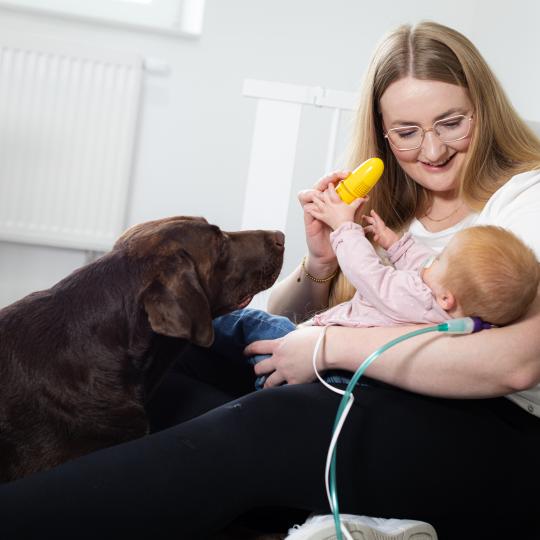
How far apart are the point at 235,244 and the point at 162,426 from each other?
39 centimetres

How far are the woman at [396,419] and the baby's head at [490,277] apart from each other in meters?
0.04

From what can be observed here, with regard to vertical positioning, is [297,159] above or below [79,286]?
above

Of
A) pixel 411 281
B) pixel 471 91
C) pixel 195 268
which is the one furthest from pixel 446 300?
pixel 471 91

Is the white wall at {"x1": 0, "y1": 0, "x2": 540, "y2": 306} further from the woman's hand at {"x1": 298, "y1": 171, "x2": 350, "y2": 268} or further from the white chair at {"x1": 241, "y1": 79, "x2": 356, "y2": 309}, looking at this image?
the woman's hand at {"x1": 298, "y1": 171, "x2": 350, "y2": 268}

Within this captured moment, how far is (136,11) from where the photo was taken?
372 cm

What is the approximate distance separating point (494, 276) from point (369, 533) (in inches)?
17.3

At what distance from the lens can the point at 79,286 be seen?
1.31 meters

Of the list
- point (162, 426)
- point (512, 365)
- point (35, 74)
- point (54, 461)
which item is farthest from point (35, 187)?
point (512, 365)

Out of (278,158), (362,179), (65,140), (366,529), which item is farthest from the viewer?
(65,140)

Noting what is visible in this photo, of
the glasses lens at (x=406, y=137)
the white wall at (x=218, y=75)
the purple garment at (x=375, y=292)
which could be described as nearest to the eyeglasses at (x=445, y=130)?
the glasses lens at (x=406, y=137)

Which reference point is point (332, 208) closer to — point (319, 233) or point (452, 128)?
point (319, 233)

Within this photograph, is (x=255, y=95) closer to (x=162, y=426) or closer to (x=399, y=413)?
(x=162, y=426)

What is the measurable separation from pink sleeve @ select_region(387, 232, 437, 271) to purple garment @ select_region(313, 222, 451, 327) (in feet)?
0.13

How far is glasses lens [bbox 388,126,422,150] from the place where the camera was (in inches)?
65.8
